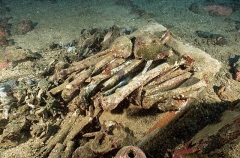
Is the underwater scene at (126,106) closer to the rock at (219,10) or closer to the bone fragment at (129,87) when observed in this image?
the bone fragment at (129,87)

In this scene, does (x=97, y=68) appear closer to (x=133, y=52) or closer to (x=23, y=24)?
(x=133, y=52)

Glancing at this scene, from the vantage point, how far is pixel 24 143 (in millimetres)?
3627

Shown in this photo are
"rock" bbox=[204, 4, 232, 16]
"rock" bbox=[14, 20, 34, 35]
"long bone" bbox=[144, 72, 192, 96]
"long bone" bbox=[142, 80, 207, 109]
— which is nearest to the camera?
"long bone" bbox=[142, 80, 207, 109]

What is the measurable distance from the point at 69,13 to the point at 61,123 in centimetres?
848

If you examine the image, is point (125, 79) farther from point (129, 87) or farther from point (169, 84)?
point (169, 84)

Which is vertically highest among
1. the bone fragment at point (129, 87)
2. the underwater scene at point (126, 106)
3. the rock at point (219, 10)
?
the rock at point (219, 10)

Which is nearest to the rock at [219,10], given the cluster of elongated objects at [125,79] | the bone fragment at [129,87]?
the cluster of elongated objects at [125,79]

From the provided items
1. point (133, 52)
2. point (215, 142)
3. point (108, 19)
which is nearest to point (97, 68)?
point (133, 52)

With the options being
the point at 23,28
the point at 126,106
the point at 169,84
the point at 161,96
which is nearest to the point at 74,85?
the point at 126,106

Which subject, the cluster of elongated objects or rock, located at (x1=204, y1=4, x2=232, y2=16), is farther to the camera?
rock, located at (x1=204, y1=4, x2=232, y2=16)

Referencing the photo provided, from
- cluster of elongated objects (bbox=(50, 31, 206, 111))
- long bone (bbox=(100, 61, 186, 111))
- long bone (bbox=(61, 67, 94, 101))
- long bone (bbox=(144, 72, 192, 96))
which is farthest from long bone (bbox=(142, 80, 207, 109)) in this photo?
long bone (bbox=(61, 67, 94, 101))

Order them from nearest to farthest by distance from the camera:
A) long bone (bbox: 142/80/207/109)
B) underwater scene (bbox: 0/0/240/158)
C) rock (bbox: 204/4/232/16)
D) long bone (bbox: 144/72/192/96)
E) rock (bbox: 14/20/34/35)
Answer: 1. underwater scene (bbox: 0/0/240/158)
2. long bone (bbox: 142/80/207/109)
3. long bone (bbox: 144/72/192/96)
4. rock (bbox: 14/20/34/35)
5. rock (bbox: 204/4/232/16)

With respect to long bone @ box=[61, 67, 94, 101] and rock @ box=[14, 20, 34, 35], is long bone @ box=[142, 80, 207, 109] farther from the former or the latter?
rock @ box=[14, 20, 34, 35]

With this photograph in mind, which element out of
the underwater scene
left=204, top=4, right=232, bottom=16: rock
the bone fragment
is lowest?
the underwater scene
